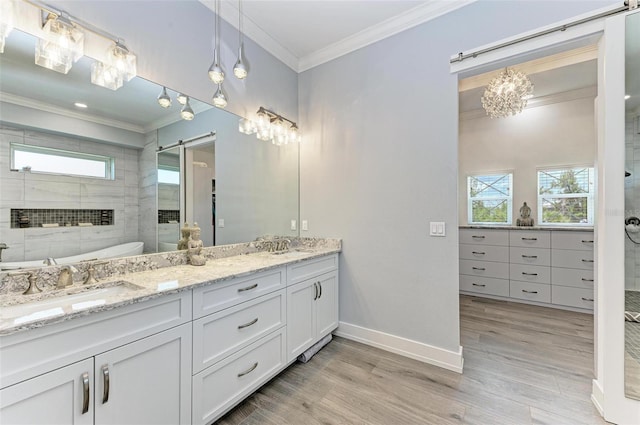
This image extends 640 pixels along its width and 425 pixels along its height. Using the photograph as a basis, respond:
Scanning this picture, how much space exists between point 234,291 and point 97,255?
2.70ft

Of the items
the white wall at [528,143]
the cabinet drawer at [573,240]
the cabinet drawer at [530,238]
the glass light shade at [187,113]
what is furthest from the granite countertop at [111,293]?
the white wall at [528,143]

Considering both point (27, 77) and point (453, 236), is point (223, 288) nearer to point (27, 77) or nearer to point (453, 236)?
point (27, 77)

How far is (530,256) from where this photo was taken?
3.50m

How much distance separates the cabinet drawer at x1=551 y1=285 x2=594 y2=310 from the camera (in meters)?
3.15

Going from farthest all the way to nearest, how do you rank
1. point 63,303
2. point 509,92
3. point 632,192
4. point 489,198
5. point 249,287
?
point 489,198, point 509,92, point 249,287, point 632,192, point 63,303

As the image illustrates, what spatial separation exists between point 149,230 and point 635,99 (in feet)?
10.4

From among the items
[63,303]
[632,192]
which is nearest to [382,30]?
[632,192]

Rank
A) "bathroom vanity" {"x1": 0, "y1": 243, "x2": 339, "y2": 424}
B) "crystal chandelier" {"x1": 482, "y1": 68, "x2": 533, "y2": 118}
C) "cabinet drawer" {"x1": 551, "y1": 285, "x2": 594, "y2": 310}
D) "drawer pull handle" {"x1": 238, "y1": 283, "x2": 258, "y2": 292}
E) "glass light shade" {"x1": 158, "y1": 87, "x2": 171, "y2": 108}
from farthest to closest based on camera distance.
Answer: "cabinet drawer" {"x1": 551, "y1": 285, "x2": 594, "y2": 310}, "crystal chandelier" {"x1": 482, "y1": 68, "x2": 533, "y2": 118}, "glass light shade" {"x1": 158, "y1": 87, "x2": 171, "y2": 108}, "drawer pull handle" {"x1": 238, "y1": 283, "x2": 258, "y2": 292}, "bathroom vanity" {"x1": 0, "y1": 243, "x2": 339, "y2": 424}

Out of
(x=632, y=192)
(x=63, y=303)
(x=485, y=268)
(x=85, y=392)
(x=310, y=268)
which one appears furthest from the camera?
(x=485, y=268)

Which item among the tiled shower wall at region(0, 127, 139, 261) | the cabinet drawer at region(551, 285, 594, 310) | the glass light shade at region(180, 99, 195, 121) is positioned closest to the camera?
the tiled shower wall at region(0, 127, 139, 261)

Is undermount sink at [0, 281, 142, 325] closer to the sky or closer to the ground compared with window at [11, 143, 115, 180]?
closer to the ground

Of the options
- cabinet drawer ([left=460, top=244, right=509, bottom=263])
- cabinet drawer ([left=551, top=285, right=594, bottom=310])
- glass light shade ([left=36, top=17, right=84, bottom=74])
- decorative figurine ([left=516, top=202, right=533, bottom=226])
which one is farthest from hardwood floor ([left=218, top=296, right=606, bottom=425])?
glass light shade ([left=36, top=17, right=84, bottom=74])

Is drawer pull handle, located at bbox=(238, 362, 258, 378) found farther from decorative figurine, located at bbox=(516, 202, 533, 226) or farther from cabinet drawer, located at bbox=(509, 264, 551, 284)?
decorative figurine, located at bbox=(516, 202, 533, 226)

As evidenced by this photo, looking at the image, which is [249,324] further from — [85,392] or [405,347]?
[405,347]
